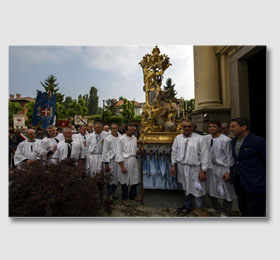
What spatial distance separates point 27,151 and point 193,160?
3339mm

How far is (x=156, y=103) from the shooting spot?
4734 mm

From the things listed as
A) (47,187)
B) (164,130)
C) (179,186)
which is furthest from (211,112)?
(47,187)

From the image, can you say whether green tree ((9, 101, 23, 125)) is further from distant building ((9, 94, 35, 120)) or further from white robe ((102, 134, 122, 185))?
white robe ((102, 134, 122, 185))

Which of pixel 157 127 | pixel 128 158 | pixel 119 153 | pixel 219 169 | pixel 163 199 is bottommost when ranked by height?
pixel 163 199

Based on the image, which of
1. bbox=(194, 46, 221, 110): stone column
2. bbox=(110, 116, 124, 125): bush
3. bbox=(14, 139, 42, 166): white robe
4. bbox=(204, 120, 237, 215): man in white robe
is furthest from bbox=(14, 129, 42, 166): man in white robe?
bbox=(110, 116, 124, 125): bush

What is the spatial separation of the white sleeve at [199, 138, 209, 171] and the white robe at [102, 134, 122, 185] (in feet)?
5.90

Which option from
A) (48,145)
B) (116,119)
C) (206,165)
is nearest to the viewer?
(206,165)

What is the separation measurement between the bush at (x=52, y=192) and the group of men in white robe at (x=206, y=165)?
5.12 ft

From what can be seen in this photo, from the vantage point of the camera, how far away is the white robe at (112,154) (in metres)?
3.65

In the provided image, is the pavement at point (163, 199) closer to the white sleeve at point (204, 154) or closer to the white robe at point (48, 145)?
the white sleeve at point (204, 154)

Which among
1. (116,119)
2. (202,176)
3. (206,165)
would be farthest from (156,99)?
(116,119)

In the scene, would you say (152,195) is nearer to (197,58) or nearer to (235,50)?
(197,58)

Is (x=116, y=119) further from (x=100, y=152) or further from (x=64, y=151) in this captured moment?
(x=64, y=151)

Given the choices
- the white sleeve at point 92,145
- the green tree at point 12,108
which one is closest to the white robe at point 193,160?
the white sleeve at point 92,145
